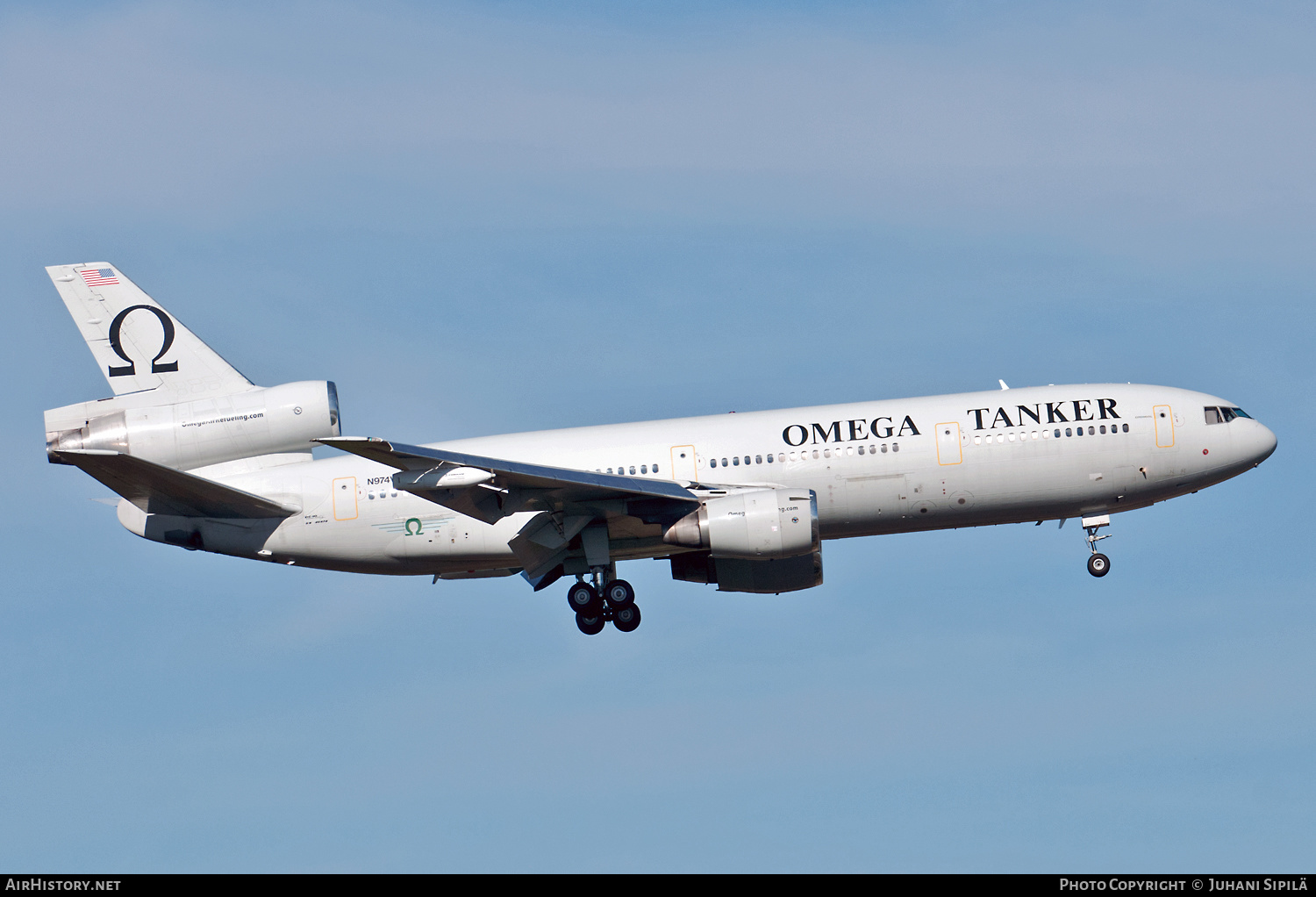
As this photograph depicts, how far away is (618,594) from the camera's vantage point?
41188mm

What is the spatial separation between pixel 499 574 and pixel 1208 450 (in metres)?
20.2

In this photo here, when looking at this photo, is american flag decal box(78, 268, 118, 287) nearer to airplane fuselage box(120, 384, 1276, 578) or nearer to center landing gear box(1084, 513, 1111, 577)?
airplane fuselage box(120, 384, 1276, 578)

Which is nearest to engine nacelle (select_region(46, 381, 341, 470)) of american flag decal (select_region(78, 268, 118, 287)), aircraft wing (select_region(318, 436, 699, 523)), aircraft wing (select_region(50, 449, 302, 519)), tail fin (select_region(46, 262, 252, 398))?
tail fin (select_region(46, 262, 252, 398))

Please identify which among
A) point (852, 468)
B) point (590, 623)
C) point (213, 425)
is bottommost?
point (590, 623)

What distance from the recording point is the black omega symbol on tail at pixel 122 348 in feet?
145

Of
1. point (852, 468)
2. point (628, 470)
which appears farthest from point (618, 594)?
point (852, 468)

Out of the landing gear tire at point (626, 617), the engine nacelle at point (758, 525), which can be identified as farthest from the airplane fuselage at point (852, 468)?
the landing gear tire at point (626, 617)

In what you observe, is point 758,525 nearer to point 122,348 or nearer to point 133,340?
point 133,340

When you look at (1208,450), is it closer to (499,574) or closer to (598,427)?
(598,427)

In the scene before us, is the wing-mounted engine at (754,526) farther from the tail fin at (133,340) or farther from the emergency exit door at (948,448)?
the tail fin at (133,340)

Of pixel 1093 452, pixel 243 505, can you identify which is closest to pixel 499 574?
pixel 243 505

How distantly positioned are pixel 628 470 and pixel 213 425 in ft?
37.5

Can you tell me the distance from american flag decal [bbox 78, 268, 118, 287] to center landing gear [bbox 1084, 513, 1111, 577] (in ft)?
93.5

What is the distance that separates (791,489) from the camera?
40094mm
